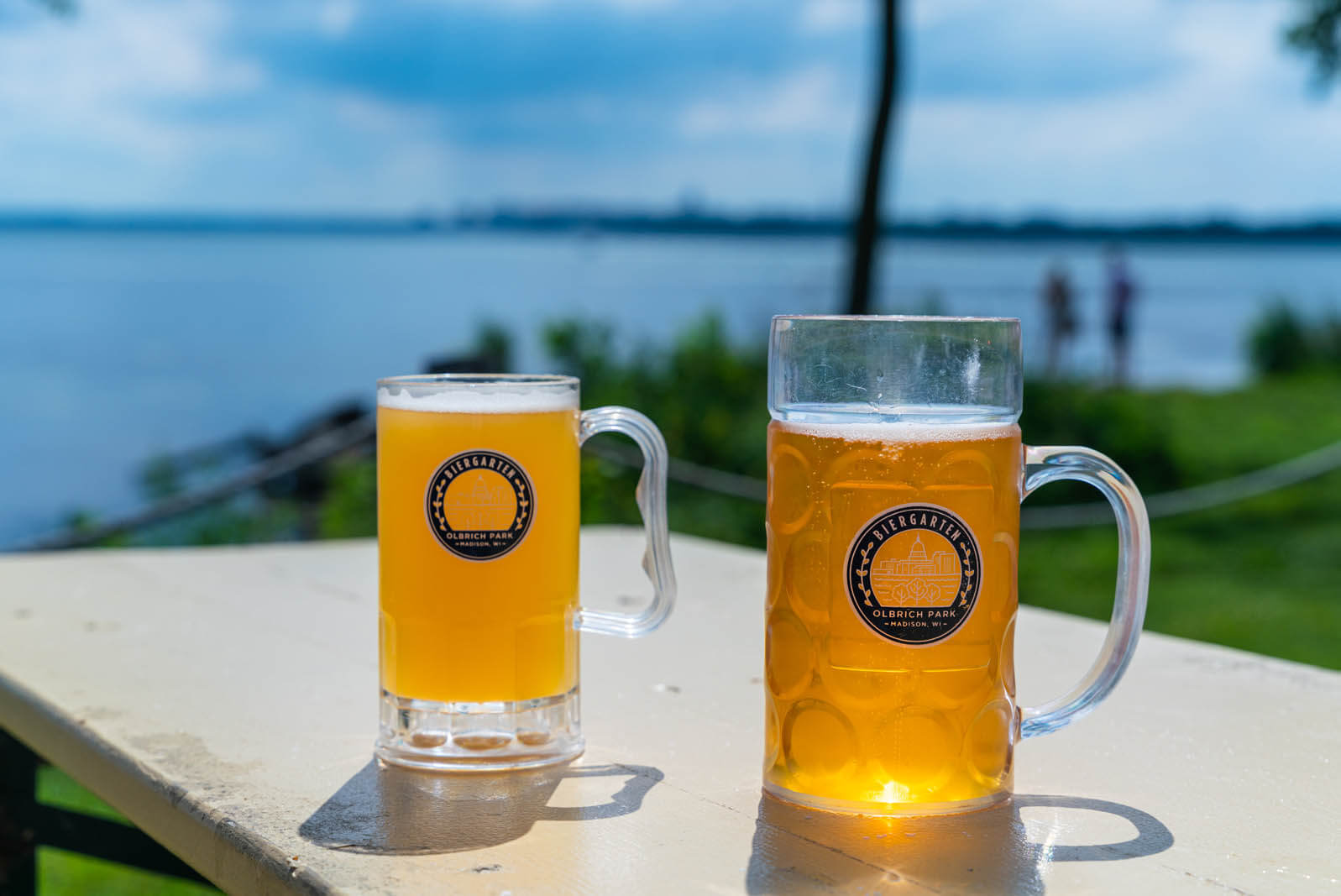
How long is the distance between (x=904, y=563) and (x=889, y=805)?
6.7 inches

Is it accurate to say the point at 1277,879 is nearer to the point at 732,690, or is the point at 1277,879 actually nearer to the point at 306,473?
the point at 732,690

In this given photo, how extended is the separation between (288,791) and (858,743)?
404 mm

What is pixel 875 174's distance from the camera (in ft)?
19.8

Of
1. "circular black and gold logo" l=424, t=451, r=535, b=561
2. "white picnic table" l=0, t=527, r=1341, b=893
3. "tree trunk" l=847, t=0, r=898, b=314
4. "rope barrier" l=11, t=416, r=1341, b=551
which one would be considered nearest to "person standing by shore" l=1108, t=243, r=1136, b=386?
"rope barrier" l=11, t=416, r=1341, b=551

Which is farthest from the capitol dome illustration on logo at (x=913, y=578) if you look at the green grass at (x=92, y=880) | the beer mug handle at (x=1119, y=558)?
the green grass at (x=92, y=880)

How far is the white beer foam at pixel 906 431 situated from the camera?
893 millimetres

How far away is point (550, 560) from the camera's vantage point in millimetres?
1040

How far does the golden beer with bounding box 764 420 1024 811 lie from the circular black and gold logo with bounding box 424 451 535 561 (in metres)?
0.20

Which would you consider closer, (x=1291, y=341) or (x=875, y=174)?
(x=875, y=174)

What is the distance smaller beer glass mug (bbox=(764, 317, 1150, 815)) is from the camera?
2.91ft

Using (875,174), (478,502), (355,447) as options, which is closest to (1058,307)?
(875,174)

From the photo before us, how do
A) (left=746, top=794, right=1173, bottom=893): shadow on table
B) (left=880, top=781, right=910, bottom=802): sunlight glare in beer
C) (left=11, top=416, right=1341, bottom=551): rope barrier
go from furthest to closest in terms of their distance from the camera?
(left=11, top=416, right=1341, bottom=551): rope barrier
(left=880, top=781, right=910, bottom=802): sunlight glare in beer
(left=746, top=794, right=1173, bottom=893): shadow on table

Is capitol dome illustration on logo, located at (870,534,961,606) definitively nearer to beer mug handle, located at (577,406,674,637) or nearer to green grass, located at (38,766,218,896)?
beer mug handle, located at (577,406,674,637)

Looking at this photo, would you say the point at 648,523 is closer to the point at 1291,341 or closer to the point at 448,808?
the point at 448,808
